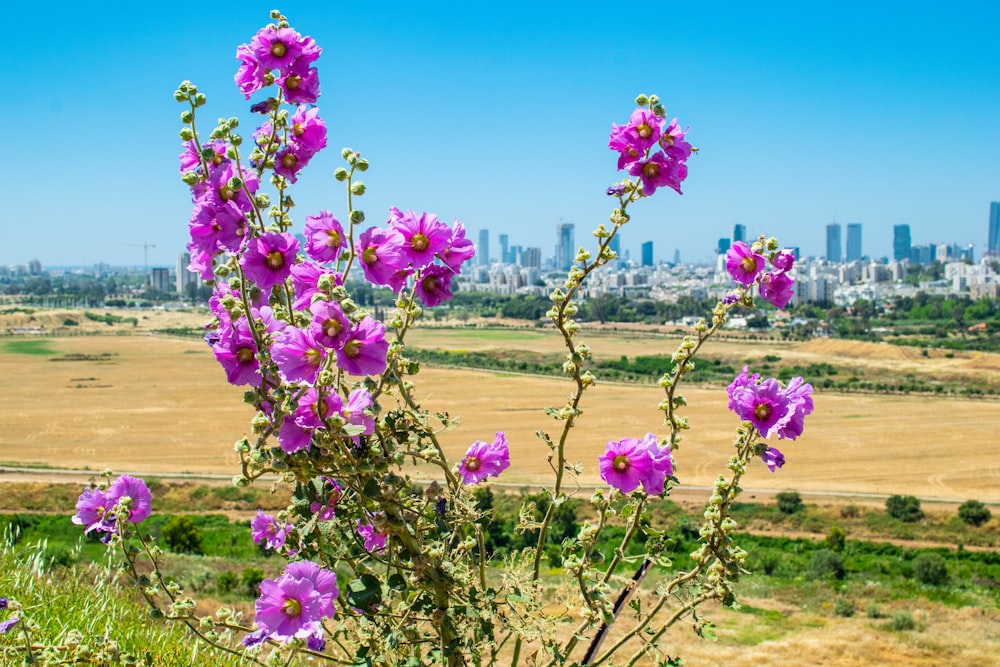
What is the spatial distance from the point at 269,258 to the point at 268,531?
99 centimetres

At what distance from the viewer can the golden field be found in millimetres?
29031

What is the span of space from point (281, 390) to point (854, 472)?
103 feet

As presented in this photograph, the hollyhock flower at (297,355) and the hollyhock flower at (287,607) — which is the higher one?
the hollyhock flower at (297,355)

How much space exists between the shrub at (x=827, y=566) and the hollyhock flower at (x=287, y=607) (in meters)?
16.7

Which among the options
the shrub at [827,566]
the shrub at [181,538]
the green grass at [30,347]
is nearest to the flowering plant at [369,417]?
the shrub at [827,566]

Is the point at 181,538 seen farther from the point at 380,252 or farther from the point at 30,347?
the point at 30,347

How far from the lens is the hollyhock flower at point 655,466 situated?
1.66 metres

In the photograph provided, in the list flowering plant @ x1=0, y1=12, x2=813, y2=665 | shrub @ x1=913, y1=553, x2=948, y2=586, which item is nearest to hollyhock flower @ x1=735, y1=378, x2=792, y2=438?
flowering plant @ x1=0, y1=12, x2=813, y2=665

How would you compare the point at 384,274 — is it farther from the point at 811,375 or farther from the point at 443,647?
the point at 811,375

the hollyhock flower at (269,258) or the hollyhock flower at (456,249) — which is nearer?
the hollyhock flower at (269,258)

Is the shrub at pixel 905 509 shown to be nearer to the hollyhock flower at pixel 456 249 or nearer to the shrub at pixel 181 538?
the shrub at pixel 181 538

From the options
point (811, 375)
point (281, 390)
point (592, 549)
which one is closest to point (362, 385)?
point (281, 390)

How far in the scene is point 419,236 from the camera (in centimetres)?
156

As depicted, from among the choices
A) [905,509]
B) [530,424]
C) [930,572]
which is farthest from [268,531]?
[530,424]
